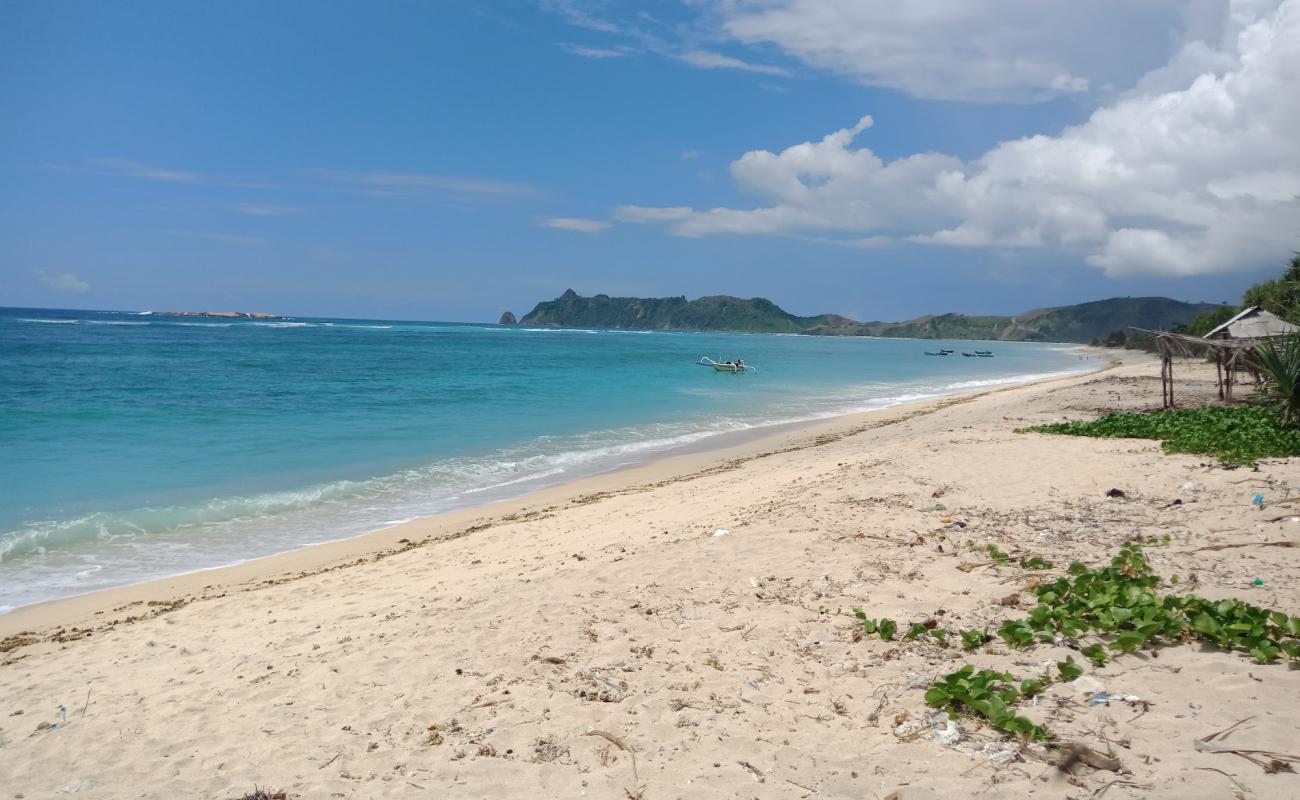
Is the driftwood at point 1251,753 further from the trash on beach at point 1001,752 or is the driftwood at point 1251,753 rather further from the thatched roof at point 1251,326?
the thatched roof at point 1251,326

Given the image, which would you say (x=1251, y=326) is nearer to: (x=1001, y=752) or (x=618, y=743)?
(x=1001, y=752)

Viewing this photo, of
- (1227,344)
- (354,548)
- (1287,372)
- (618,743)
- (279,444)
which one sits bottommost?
(354,548)

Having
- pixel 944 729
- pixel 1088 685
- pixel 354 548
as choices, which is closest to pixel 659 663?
pixel 944 729

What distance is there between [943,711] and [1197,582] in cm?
277

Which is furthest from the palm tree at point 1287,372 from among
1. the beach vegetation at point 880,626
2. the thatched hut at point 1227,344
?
the beach vegetation at point 880,626

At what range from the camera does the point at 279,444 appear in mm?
17234

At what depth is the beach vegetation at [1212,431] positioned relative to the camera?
9344 millimetres

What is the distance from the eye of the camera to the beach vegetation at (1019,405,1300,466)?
368 inches

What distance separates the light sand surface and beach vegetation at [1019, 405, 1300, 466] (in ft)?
2.48

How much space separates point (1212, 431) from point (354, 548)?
12.3 meters

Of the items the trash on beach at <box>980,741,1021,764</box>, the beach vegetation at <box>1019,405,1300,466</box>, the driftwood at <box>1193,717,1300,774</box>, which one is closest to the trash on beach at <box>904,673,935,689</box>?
the trash on beach at <box>980,741,1021,764</box>

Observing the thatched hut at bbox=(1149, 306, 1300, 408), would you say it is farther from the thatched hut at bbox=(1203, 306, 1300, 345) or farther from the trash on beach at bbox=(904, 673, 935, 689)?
the trash on beach at bbox=(904, 673, 935, 689)

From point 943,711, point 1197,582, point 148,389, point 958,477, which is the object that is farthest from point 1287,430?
point 148,389

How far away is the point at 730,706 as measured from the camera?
4.03 metres
